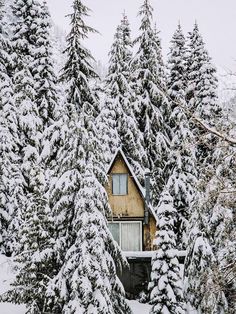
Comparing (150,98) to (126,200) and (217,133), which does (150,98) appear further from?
(217,133)

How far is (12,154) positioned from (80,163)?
15464 millimetres

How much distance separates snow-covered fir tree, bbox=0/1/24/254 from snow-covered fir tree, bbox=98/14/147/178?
22.0 ft

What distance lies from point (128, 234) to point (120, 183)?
10.6 feet

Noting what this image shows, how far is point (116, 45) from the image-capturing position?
33125 millimetres

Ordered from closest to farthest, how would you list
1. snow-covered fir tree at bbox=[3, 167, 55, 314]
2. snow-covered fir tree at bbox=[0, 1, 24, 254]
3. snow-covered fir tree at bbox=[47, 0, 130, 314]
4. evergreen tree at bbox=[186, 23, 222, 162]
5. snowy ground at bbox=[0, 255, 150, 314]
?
snow-covered fir tree at bbox=[47, 0, 130, 314] < snow-covered fir tree at bbox=[3, 167, 55, 314] < snowy ground at bbox=[0, 255, 150, 314] < snow-covered fir tree at bbox=[0, 1, 24, 254] < evergreen tree at bbox=[186, 23, 222, 162]

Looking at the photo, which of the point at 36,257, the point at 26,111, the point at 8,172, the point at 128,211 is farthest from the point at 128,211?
the point at 26,111

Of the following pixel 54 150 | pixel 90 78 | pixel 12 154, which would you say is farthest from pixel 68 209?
pixel 12 154

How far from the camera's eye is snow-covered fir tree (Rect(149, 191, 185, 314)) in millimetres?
18531

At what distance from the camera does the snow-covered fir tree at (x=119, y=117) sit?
32.1 meters

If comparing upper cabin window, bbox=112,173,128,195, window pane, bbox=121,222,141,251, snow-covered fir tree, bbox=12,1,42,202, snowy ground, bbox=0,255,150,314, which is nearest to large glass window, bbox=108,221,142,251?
window pane, bbox=121,222,141,251

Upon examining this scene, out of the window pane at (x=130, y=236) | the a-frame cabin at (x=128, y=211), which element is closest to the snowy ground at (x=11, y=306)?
the window pane at (x=130, y=236)

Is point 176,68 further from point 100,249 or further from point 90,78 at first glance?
point 100,249

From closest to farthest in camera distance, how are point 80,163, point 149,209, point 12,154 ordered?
point 80,163, point 149,209, point 12,154

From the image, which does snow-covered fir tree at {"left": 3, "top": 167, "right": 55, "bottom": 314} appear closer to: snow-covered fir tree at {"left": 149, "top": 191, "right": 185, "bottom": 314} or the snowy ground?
the snowy ground
